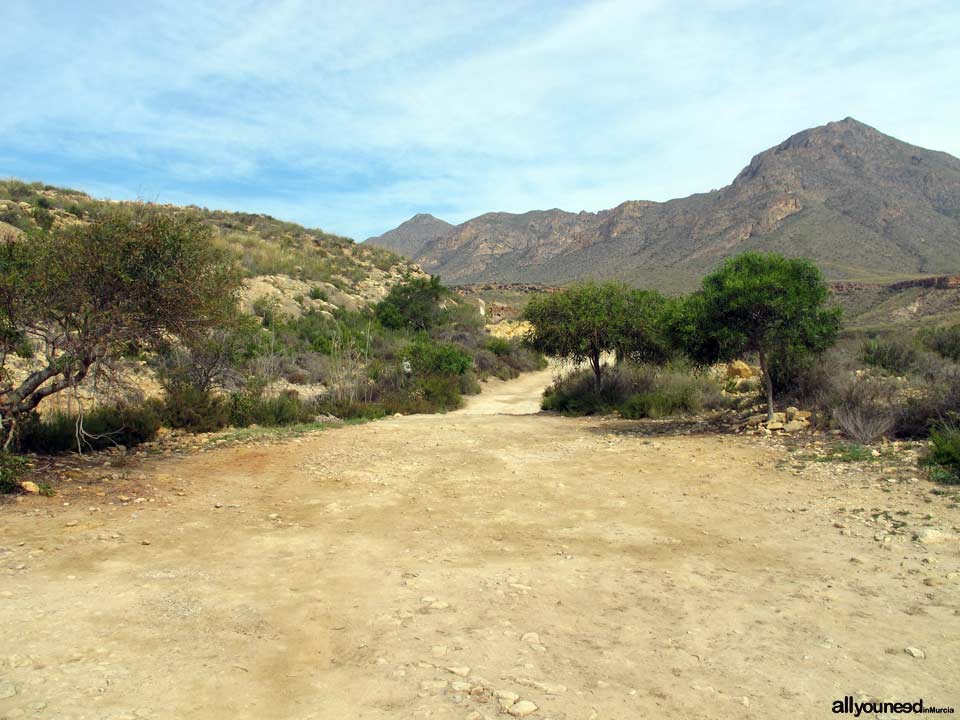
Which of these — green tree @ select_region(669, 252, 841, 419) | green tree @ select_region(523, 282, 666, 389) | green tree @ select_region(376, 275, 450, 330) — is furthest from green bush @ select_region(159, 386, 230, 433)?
green tree @ select_region(376, 275, 450, 330)

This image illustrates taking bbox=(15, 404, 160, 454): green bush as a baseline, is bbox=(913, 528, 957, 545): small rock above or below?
below

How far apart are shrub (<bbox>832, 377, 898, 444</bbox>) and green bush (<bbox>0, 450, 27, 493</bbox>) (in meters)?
12.3

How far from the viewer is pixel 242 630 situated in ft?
14.9

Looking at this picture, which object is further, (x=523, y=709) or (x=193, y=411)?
(x=193, y=411)

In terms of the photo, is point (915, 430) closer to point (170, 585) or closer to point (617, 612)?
point (617, 612)

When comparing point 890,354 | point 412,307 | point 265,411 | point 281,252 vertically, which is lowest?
point 265,411

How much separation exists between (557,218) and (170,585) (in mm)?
114571

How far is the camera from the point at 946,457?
871 cm

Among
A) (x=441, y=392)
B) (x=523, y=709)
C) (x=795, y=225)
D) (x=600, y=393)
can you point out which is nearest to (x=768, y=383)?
(x=600, y=393)

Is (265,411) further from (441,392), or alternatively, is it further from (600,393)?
(600,393)

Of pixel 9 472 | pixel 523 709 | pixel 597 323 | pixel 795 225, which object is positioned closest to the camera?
pixel 523 709

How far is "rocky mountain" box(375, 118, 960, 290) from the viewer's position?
61812mm

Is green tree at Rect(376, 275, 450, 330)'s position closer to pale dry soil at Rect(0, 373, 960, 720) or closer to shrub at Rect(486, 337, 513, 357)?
shrub at Rect(486, 337, 513, 357)

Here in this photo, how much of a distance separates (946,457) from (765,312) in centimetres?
517
